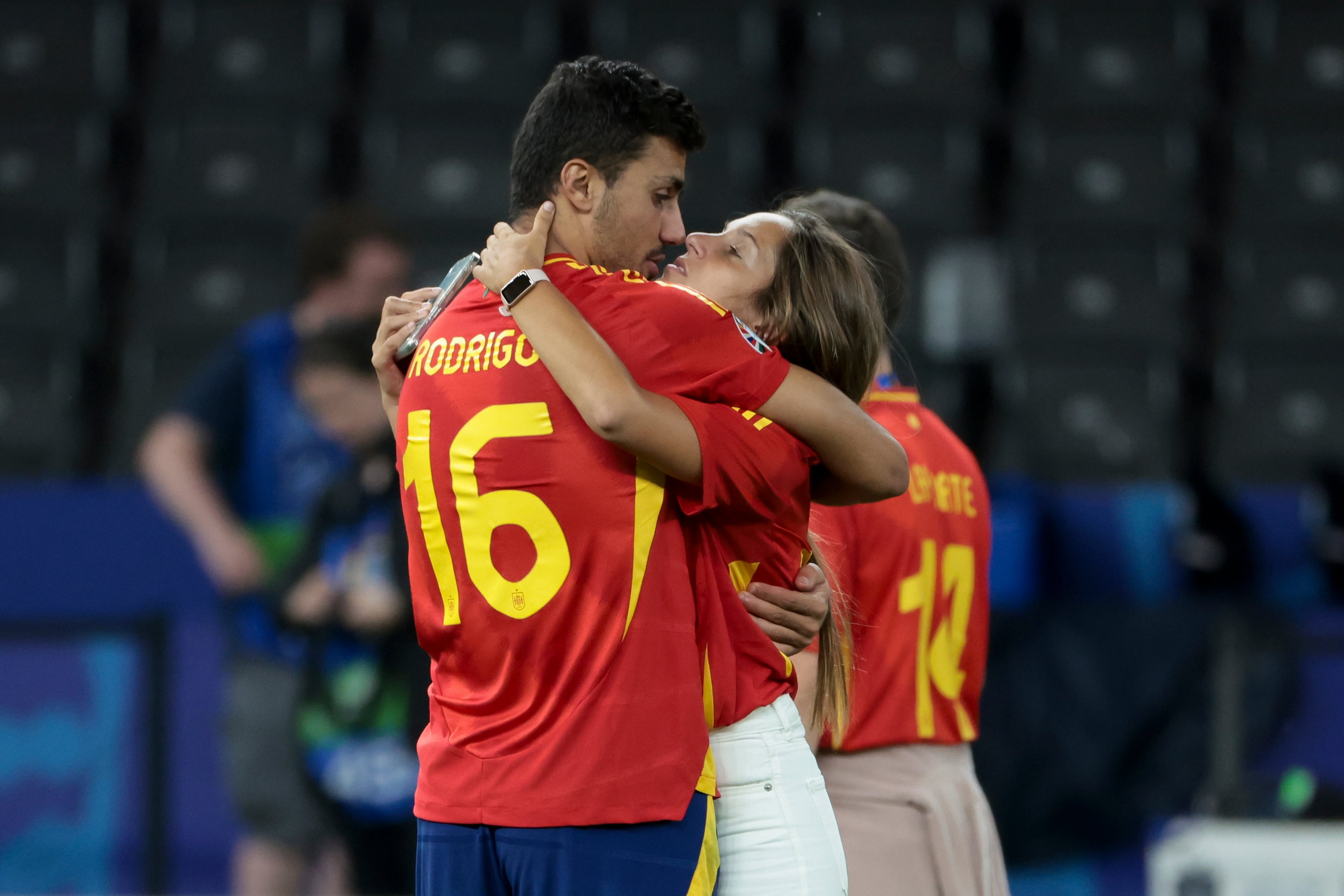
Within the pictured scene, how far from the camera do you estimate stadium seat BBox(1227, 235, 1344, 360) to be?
6.61m

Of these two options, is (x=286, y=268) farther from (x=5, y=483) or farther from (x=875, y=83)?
(x=875, y=83)

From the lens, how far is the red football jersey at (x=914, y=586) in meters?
2.63

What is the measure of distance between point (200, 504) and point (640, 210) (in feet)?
11.2

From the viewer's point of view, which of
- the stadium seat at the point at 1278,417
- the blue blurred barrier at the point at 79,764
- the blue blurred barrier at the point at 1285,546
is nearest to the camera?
the blue blurred barrier at the point at 79,764

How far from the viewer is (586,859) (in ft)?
6.22

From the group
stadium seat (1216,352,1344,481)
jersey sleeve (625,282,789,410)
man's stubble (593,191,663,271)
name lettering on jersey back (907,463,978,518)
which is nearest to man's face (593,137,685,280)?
man's stubble (593,191,663,271)

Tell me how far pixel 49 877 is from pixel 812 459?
12.9 feet

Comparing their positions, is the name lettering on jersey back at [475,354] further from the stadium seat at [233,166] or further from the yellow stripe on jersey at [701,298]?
the stadium seat at [233,166]

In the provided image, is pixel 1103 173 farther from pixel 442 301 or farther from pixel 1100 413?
Answer: pixel 442 301

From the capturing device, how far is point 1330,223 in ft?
22.8

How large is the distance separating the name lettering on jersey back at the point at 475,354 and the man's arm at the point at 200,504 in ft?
10.5

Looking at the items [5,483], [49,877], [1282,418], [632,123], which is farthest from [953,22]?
[632,123]

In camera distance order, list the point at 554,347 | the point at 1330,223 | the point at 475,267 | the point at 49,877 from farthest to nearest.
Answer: the point at 1330,223 → the point at 49,877 → the point at 475,267 → the point at 554,347

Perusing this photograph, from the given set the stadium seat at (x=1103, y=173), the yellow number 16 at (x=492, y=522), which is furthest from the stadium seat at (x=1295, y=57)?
the yellow number 16 at (x=492, y=522)
